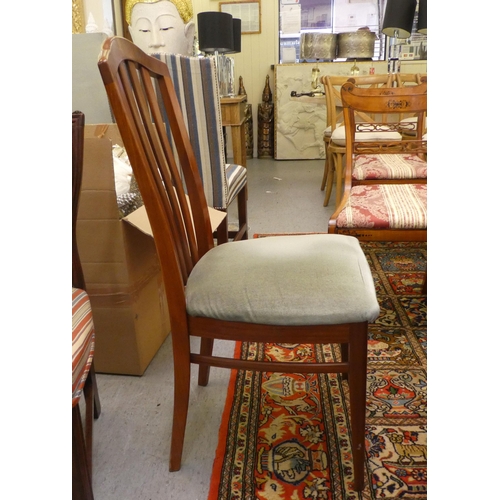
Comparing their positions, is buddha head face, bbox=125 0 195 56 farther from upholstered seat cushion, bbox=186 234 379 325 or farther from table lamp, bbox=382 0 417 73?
upholstered seat cushion, bbox=186 234 379 325

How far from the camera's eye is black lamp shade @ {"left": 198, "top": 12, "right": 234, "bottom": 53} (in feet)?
11.7

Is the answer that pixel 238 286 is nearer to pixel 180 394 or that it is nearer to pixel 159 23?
pixel 180 394

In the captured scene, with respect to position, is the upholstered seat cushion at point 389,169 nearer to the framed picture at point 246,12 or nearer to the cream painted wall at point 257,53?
the cream painted wall at point 257,53

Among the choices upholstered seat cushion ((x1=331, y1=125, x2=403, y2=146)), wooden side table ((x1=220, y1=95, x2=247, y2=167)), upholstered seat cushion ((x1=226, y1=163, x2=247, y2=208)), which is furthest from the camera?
upholstered seat cushion ((x1=331, y1=125, x2=403, y2=146))

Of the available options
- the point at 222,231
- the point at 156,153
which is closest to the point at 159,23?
the point at 222,231

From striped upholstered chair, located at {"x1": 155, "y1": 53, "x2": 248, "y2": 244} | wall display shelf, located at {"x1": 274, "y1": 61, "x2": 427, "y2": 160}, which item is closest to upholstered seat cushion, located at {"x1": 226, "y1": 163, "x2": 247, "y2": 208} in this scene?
striped upholstered chair, located at {"x1": 155, "y1": 53, "x2": 248, "y2": 244}

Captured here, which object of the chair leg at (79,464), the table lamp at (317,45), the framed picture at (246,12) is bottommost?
the chair leg at (79,464)

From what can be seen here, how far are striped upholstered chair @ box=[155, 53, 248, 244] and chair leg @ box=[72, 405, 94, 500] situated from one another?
1.12m

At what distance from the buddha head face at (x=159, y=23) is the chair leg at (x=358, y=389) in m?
2.97

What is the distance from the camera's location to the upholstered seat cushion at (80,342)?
0.81 m

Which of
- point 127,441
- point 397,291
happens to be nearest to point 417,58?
point 397,291

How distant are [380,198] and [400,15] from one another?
7.65 ft

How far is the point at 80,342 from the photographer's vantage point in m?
0.85

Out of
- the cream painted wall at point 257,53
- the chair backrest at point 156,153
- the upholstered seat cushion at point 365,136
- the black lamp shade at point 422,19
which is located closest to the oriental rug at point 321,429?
the chair backrest at point 156,153
